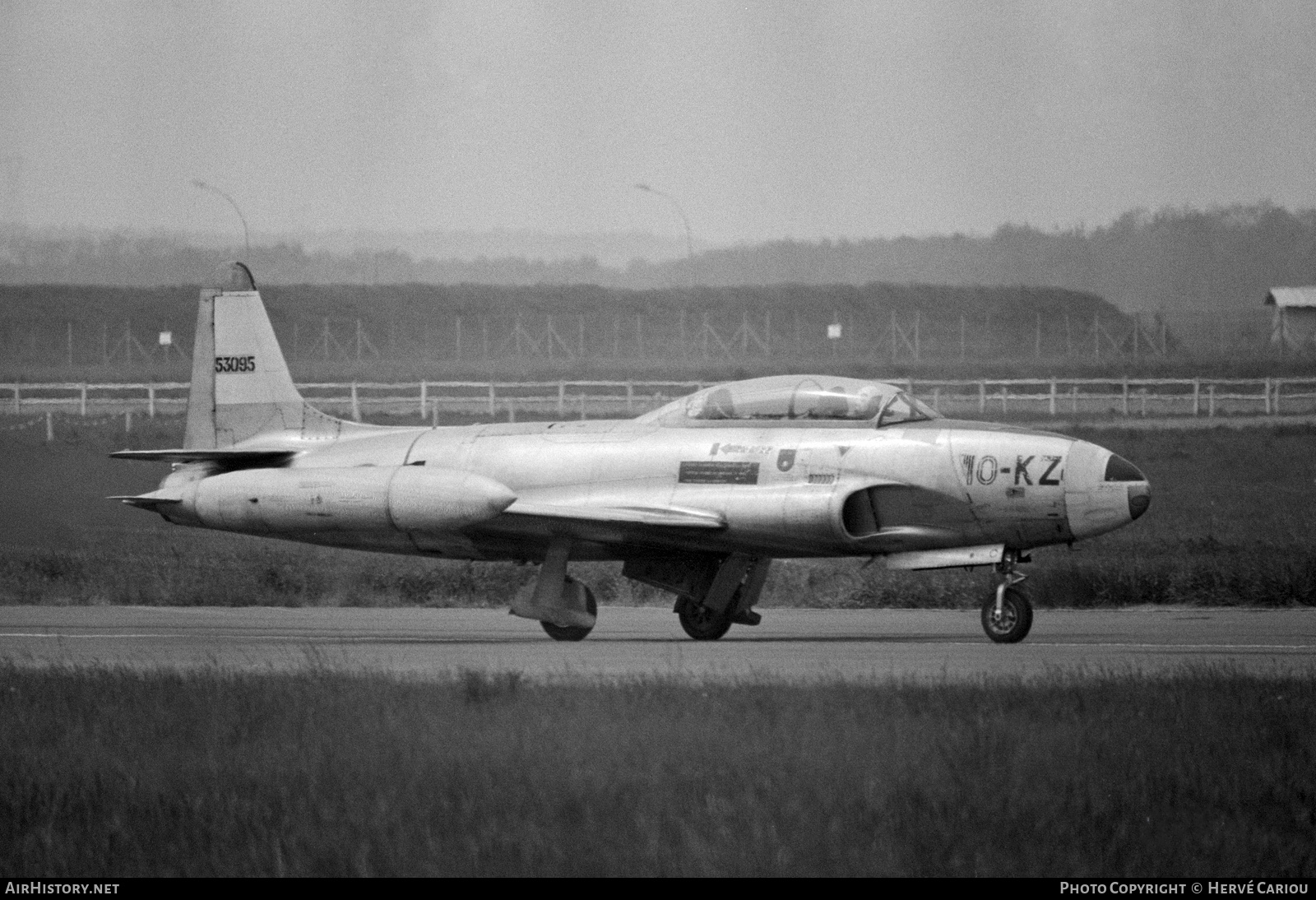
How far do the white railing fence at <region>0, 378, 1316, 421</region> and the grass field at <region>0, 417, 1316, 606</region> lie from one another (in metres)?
12.4

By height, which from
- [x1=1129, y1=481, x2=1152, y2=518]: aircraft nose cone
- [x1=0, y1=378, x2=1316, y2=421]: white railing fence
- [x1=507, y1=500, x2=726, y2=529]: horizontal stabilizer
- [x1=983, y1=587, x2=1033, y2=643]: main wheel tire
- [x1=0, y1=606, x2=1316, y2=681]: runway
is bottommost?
[x1=0, y1=606, x2=1316, y2=681]: runway

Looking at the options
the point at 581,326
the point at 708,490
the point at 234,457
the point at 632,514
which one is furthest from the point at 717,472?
the point at 581,326

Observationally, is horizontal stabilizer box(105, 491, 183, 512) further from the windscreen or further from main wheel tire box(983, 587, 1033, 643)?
main wheel tire box(983, 587, 1033, 643)

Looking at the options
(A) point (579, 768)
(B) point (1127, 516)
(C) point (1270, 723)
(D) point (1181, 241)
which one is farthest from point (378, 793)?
(D) point (1181, 241)

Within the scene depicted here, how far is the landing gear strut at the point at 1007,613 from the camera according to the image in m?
16.1

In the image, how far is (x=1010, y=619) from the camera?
53.0ft

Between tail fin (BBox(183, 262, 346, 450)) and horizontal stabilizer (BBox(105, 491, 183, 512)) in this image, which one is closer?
horizontal stabilizer (BBox(105, 491, 183, 512))

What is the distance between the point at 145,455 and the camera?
730 inches

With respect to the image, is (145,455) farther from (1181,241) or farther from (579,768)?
(1181,241)

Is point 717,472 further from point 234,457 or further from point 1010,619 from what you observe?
point 234,457

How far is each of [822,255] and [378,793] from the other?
69.7 meters

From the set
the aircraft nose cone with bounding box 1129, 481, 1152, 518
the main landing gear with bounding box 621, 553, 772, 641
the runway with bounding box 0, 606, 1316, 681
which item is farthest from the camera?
the main landing gear with bounding box 621, 553, 772, 641

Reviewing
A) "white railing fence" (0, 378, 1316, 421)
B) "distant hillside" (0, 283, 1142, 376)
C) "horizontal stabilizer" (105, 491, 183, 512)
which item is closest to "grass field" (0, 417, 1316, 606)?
"horizontal stabilizer" (105, 491, 183, 512)

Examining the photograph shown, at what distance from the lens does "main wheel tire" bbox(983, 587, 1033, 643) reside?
16.1 metres
